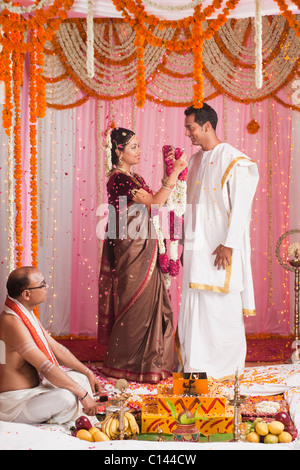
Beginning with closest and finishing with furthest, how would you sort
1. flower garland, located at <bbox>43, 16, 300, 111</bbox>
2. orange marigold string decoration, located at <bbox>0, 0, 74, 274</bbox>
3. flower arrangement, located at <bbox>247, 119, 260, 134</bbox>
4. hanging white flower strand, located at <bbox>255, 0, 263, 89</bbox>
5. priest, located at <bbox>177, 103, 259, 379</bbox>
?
hanging white flower strand, located at <bbox>255, 0, 263, 89</bbox>, orange marigold string decoration, located at <bbox>0, 0, 74, 274</bbox>, priest, located at <bbox>177, 103, 259, 379</bbox>, flower garland, located at <bbox>43, 16, 300, 111</bbox>, flower arrangement, located at <bbox>247, 119, 260, 134</bbox>

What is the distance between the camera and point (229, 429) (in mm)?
3324

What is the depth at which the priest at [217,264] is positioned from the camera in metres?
4.39

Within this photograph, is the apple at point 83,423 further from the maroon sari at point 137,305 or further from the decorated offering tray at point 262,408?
the maroon sari at point 137,305

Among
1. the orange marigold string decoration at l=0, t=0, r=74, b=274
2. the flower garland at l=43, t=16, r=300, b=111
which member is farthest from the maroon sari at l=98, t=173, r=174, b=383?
the flower garland at l=43, t=16, r=300, b=111

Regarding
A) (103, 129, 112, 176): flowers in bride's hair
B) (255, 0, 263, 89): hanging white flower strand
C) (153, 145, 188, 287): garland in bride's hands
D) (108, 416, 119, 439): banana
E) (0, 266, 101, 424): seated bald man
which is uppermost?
(255, 0, 263, 89): hanging white flower strand

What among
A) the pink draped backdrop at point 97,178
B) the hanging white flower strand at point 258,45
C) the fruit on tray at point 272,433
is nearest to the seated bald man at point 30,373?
the fruit on tray at point 272,433

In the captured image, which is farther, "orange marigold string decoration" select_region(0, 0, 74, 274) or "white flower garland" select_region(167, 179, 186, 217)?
"white flower garland" select_region(167, 179, 186, 217)

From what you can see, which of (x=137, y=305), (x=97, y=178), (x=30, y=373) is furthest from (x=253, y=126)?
(x=30, y=373)

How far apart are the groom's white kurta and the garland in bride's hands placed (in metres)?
0.11

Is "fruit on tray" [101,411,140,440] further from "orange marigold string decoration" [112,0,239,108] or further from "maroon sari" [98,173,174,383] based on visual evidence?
"orange marigold string decoration" [112,0,239,108]

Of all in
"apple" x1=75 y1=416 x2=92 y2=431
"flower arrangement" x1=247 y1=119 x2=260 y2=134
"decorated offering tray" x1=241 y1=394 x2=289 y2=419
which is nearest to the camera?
"apple" x1=75 y1=416 x2=92 y2=431

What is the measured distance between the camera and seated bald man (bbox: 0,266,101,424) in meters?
3.23
